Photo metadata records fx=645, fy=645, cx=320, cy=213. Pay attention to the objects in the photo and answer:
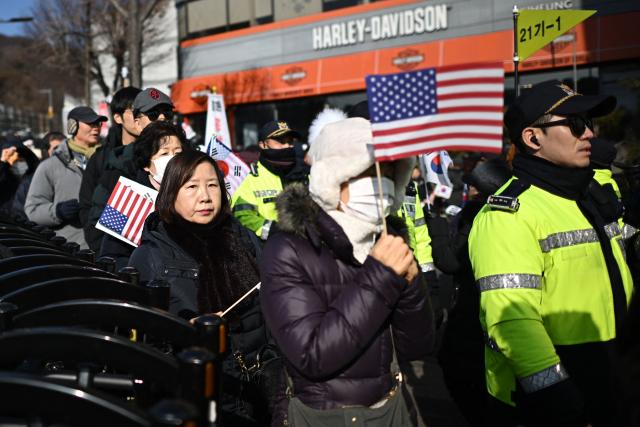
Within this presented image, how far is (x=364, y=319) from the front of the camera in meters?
1.88

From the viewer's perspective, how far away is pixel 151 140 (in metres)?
3.82

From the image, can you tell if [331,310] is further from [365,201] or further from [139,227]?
[139,227]

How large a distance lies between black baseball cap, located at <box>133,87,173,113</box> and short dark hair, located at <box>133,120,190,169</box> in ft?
2.44

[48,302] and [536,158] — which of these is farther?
[536,158]

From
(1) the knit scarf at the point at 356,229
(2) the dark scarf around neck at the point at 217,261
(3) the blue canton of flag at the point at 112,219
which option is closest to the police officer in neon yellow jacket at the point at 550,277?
(1) the knit scarf at the point at 356,229

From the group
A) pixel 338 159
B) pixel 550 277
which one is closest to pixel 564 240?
pixel 550 277

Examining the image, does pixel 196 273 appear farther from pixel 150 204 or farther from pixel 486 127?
pixel 486 127

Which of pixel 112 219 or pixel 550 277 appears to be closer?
pixel 550 277

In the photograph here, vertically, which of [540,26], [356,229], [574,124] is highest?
[540,26]

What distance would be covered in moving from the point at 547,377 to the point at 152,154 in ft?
8.49

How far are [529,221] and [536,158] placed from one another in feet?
0.94

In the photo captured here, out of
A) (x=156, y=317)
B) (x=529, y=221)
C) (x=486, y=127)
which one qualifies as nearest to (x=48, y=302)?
(x=156, y=317)

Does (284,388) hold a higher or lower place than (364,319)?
lower

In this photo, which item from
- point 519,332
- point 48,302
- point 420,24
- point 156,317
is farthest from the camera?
point 420,24
